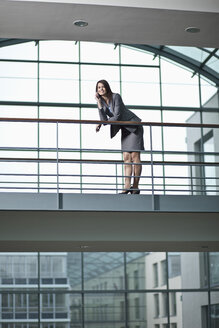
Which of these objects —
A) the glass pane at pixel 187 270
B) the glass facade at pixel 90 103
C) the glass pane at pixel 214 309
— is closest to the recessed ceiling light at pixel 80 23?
the glass facade at pixel 90 103

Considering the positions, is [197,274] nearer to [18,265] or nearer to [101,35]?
[18,265]

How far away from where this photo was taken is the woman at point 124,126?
11.1 m

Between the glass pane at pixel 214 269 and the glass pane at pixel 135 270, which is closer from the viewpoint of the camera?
the glass pane at pixel 135 270

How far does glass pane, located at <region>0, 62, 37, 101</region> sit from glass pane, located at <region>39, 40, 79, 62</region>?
44 cm

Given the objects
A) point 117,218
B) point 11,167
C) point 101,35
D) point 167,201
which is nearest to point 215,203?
point 167,201

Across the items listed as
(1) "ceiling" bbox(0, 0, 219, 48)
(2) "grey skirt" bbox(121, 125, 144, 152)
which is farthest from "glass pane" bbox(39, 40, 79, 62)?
(2) "grey skirt" bbox(121, 125, 144, 152)

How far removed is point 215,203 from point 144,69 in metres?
8.46

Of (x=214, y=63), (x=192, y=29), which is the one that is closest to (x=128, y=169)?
(x=192, y=29)

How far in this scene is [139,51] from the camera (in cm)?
1888

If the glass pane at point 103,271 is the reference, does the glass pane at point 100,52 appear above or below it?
above

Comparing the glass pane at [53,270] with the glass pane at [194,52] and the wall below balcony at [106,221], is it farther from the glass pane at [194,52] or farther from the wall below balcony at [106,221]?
the wall below balcony at [106,221]

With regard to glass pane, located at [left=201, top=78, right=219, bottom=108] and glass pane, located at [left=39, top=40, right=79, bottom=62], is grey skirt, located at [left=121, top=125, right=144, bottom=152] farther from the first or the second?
glass pane, located at [left=201, top=78, right=219, bottom=108]

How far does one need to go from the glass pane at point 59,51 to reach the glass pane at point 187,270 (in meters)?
5.70

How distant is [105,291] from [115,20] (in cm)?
868
